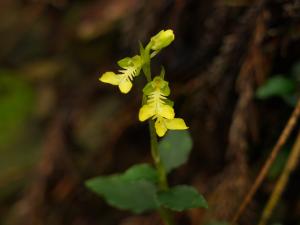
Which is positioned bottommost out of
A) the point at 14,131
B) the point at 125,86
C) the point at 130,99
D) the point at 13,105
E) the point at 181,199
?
the point at 181,199

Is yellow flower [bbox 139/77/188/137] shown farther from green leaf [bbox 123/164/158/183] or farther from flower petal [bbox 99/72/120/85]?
green leaf [bbox 123/164/158/183]

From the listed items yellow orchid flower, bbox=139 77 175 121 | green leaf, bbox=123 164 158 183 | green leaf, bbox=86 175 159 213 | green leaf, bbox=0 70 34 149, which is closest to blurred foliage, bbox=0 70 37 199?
green leaf, bbox=0 70 34 149

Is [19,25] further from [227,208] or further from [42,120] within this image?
[227,208]

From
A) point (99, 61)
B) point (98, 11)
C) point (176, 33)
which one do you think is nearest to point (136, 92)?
point (176, 33)

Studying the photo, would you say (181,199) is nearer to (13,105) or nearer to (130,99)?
(130,99)

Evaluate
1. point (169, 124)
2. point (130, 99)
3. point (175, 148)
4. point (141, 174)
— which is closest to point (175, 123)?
point (169, 124)
